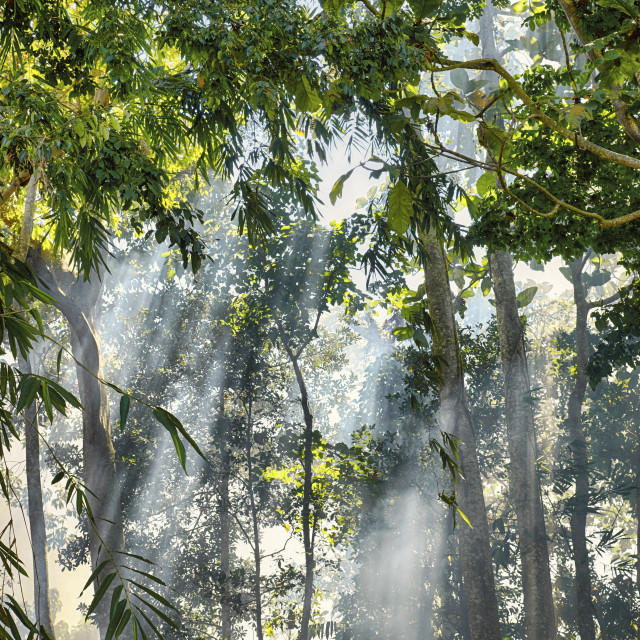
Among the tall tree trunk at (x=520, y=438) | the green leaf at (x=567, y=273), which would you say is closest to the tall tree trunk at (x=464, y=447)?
the tall tree trunk at (x=520, y=438)

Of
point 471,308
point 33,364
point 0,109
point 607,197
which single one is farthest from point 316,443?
point 471,308

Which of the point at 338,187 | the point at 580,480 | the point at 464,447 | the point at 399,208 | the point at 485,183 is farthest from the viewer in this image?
the point at 580,480

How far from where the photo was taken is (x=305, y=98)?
1.94m

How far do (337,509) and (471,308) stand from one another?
15.2m

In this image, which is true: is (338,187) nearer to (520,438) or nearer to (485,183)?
(485,183)

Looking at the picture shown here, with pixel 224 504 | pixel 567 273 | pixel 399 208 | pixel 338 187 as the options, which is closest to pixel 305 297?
pixel 224 504

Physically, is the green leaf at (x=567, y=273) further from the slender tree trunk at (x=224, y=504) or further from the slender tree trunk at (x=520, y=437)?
the slender tree trunk at (x=224, y=504)

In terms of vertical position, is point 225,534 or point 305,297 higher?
point 305,297

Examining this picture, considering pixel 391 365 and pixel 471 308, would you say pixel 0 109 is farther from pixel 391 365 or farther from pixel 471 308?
pixel 471 308

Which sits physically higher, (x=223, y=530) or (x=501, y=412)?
(x=501, y=412)

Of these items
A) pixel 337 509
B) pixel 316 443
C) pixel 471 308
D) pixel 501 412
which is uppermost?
pixel 471 308

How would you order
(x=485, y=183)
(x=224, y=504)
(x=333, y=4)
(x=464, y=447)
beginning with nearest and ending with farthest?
(x=333, y=4), (x=485, y=183), (x=464, y=447), (x=224, y=504)

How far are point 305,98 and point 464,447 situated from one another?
9.87ft

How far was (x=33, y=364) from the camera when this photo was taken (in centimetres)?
980
